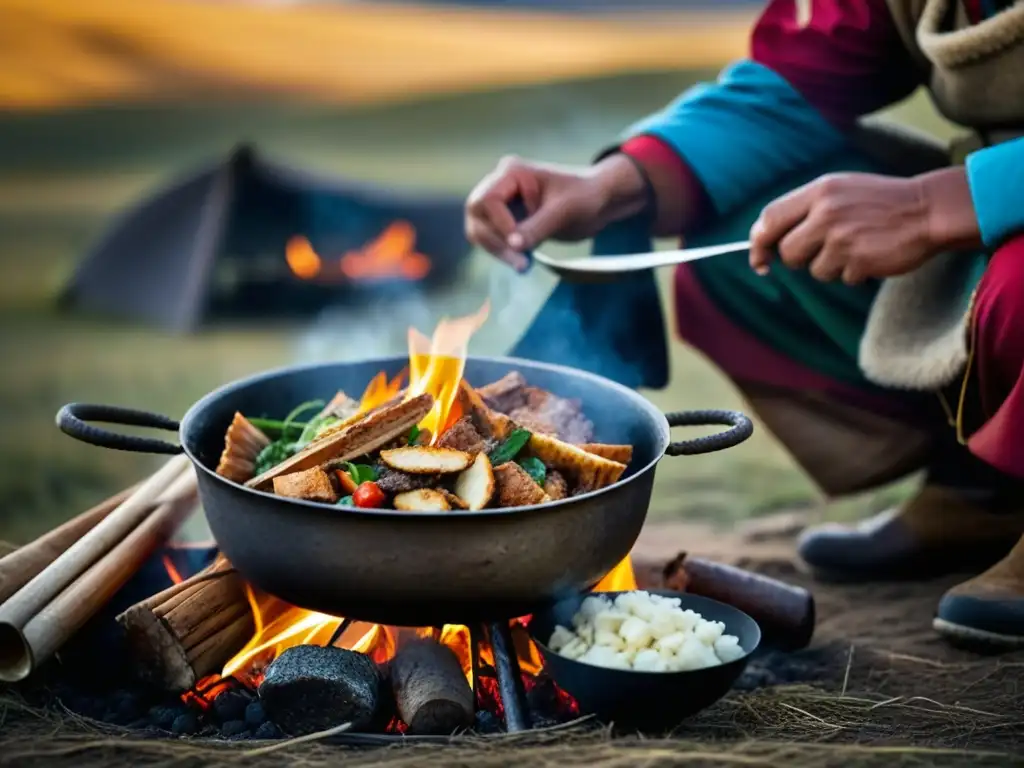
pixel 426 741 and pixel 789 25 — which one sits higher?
pixel 789 25

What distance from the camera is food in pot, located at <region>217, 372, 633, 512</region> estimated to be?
2.04 m

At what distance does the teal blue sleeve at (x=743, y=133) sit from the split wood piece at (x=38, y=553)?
5.77 feet

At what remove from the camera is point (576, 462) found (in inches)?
85.4

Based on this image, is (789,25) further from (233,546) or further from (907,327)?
(233,546)

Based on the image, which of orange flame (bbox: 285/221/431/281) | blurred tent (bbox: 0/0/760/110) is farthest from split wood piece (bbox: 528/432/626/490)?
blurred tent (bbox: 0/0/760/110)

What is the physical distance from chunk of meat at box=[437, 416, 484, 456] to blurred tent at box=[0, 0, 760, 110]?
911 centimetres

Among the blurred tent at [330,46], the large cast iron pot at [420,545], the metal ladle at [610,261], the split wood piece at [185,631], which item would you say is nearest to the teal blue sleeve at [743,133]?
the metal ladle at [610,261]

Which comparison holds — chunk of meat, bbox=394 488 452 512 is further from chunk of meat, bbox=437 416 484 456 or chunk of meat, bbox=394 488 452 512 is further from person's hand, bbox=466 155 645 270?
person's hand, bbox=466 155 645 270

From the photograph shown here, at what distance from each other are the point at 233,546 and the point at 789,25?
2.15 meters

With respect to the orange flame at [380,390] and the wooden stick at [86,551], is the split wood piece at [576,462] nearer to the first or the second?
the orange flame at [380,390]

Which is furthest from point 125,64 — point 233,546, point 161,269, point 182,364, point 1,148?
point 233,546

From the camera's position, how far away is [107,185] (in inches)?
354

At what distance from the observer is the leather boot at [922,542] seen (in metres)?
3.08

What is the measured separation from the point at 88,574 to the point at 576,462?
1.04 meters
